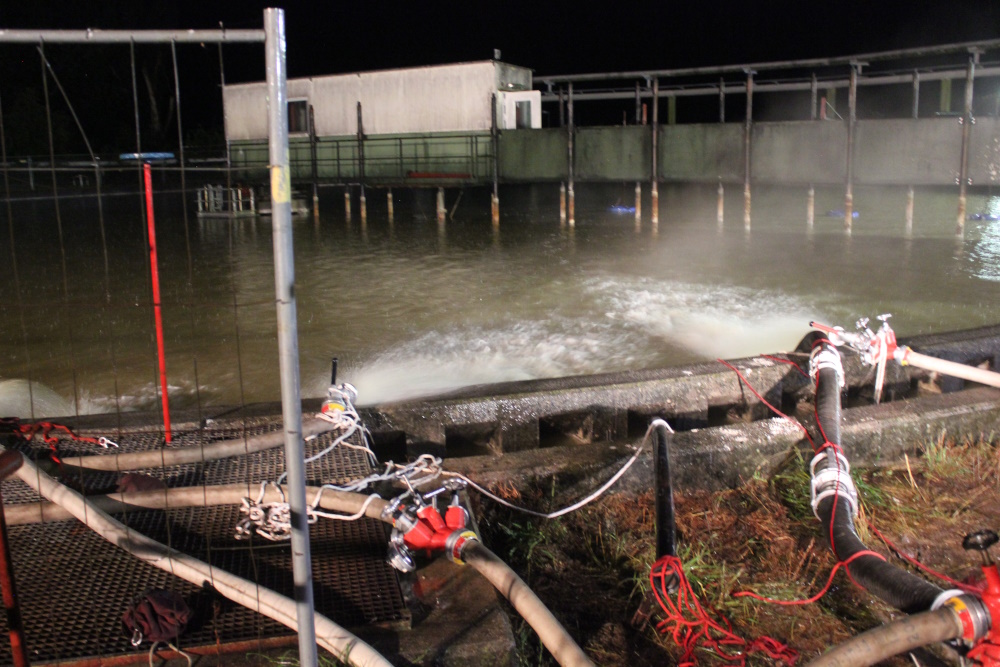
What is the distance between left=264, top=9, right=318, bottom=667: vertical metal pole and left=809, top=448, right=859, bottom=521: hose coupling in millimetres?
2669

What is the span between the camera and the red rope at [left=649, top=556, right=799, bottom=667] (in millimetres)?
3598

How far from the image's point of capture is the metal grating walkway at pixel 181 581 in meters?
3.19

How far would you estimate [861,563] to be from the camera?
3416mm

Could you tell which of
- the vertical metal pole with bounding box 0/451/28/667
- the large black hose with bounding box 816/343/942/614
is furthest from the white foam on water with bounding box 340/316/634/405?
the vertical metal pole with bounding box 0/451/28/667

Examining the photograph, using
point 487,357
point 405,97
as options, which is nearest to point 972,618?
point 487,357

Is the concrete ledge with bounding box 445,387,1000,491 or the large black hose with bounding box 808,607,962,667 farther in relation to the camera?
the concrete ledge with bounding box 445,387,1000,491

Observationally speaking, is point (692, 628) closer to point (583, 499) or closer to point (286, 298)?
point (583, 499)

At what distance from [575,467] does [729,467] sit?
39.5 inches

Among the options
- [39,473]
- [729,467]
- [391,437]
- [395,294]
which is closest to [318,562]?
[39,473]

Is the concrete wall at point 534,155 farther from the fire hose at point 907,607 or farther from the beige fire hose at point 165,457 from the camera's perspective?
the fire hose at point 907,607

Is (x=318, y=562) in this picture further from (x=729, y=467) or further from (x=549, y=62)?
(x=549, y=62)

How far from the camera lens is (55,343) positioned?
31.7ft

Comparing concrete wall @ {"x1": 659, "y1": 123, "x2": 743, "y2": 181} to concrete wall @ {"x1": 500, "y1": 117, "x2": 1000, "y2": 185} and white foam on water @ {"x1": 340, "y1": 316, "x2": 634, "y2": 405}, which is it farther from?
white foam on water @ {"x1": 340, "y1": 316, "x2": 634, "y2": 405}

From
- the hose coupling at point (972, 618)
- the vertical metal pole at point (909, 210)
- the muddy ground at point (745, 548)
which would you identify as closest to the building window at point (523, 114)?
the vertical metal pole at point (909, 210)
